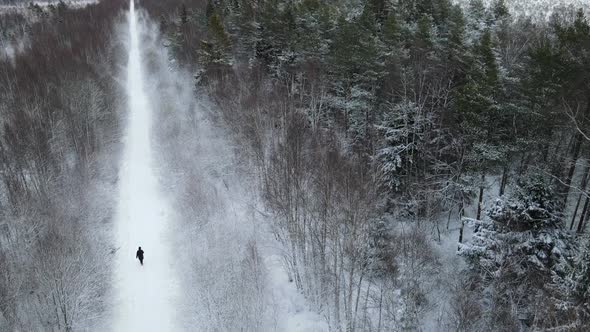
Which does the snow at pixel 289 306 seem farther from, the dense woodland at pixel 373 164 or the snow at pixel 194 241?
the dense woodland at pixel 373 164

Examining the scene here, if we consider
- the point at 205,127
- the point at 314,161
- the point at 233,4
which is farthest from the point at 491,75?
the point at 233,4

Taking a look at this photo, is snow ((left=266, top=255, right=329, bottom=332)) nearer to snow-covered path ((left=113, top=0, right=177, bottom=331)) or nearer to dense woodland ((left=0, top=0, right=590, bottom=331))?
dense woodland ((left=0, top=0, right=590, bottom=331))

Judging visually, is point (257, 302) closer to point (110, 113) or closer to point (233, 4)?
point (110, 113)

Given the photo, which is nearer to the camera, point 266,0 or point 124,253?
point 124,253

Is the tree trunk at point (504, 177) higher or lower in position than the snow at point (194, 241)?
higher

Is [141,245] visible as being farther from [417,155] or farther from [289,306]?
[417,155]

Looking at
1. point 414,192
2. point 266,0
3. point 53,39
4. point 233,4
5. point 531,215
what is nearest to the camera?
point 531,215

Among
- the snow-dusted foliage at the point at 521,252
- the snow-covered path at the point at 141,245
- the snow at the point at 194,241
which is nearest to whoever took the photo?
the snow-dusted foliage at the point at 521,252

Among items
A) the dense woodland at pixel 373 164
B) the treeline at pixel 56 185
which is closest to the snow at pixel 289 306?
the dense woodland at pixel 373 164

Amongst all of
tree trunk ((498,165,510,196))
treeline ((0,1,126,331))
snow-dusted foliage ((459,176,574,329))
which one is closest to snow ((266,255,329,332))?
snow-dusted foliage ((459,176,574,329))
